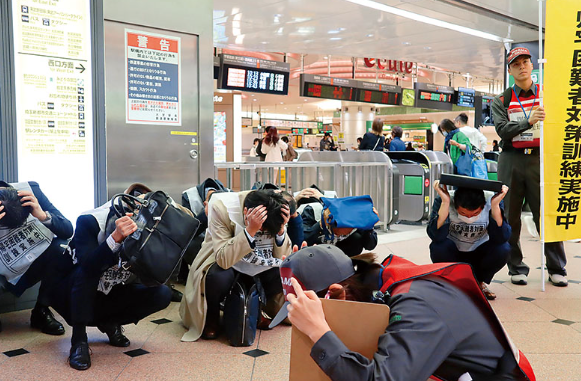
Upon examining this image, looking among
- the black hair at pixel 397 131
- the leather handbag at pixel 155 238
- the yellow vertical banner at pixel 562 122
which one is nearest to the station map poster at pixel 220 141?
the black hair at pixel 397 131

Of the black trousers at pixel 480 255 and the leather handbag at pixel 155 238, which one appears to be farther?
the black trousers at pixel 480 255

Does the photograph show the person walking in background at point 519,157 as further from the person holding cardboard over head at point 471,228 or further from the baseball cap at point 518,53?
the person holding cardboard over head at point 471,228

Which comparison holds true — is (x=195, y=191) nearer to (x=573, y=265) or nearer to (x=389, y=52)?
(x=573, y=265)

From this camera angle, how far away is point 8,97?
348 cm

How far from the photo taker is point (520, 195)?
14.4 ft

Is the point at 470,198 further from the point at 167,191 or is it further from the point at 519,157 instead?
the point at 167,191

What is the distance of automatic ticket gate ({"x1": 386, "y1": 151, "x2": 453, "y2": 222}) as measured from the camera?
7836mm

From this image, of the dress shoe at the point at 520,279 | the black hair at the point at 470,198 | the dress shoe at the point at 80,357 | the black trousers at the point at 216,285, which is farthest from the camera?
the dress shoe at the point at 520,279

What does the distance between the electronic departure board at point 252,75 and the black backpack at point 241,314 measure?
7365mm

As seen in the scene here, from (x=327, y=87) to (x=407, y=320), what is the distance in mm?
11650

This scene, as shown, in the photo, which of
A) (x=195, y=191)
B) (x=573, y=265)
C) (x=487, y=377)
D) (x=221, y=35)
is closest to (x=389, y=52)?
(x=221, y=35)

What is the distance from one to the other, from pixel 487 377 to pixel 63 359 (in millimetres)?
2214

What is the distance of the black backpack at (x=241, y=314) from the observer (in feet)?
9.84

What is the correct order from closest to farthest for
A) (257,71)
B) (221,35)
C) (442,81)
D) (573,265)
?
1. (573,265)
2. (221,35)
3. (257,71)
4. (442,81)
